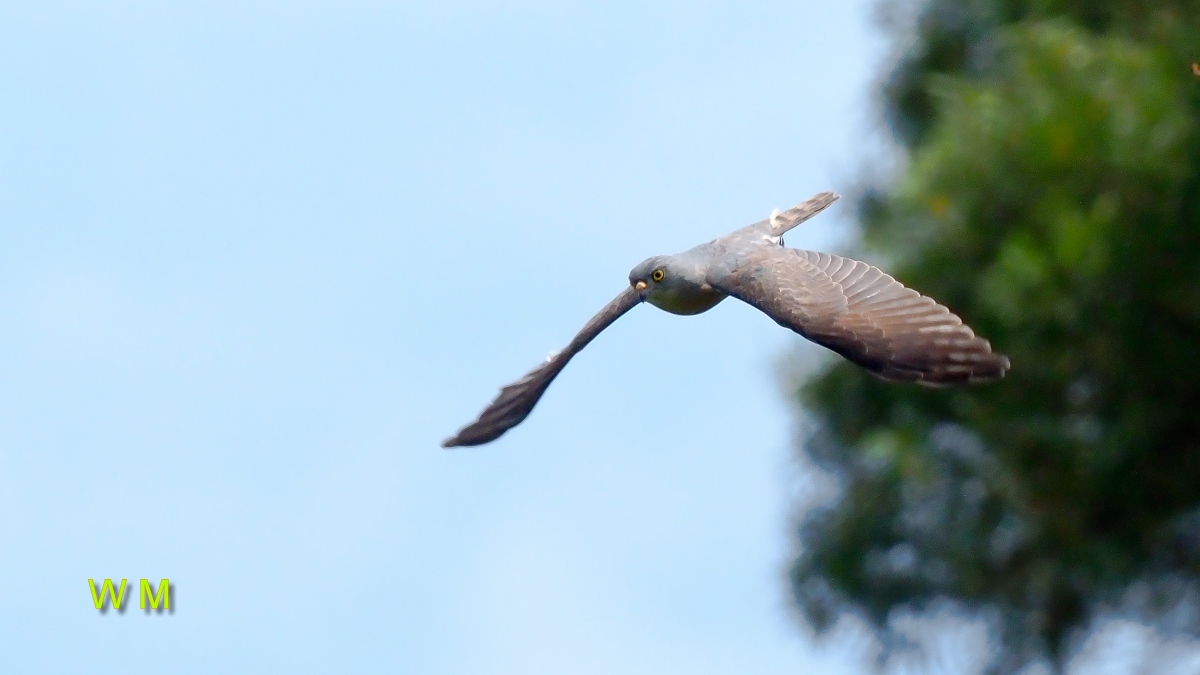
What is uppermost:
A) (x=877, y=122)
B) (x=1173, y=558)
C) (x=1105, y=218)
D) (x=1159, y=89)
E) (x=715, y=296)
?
(x=877, y=122)

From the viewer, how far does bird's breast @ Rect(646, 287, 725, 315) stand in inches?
374

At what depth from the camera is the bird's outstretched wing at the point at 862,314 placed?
8.08 meters

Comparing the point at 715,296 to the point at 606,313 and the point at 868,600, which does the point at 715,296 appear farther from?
the point at 868,600

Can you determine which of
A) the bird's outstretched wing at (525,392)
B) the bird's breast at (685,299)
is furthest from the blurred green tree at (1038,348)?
the bird's outstretched wing at (525,392)

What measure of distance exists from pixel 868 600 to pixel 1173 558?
3120mm

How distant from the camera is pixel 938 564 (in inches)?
691

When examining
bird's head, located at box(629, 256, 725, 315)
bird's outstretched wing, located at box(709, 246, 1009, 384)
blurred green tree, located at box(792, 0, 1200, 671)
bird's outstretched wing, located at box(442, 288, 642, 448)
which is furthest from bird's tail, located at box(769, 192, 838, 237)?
blurred green tree, located at box(792, 0, 1200, 671)

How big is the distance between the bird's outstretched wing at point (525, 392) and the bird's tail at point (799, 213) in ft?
3.70

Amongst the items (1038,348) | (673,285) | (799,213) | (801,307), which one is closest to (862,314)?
(801,307)

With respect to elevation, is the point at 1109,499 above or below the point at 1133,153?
below

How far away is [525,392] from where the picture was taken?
9.91 meters

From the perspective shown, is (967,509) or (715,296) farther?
(967,509)

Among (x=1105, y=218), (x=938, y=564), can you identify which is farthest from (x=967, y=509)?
(x=1105, y=218)

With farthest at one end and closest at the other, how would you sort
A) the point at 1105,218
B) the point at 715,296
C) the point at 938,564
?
the point at 938,564 → the point at 1105,218 → the point at 715,296
